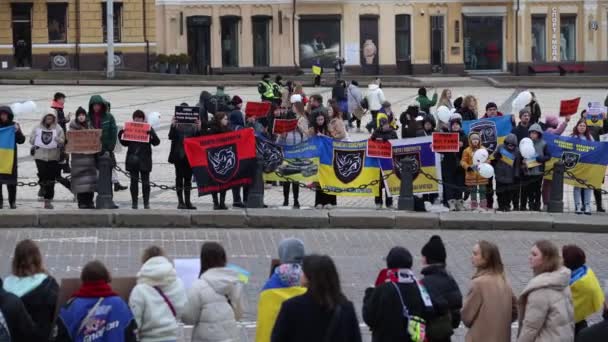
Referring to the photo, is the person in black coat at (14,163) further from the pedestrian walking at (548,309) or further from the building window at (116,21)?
the building window at (116,21)

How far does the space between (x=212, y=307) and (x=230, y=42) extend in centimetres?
5514

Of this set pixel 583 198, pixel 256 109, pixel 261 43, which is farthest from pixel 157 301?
pixel 261 43

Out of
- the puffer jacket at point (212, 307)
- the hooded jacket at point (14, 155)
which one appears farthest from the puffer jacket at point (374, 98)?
the puffer jacket at point (212, 307)

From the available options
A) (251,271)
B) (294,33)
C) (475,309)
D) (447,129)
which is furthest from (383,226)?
(294,33)

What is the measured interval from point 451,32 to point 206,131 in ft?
145

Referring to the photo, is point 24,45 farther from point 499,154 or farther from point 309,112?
point 499,154

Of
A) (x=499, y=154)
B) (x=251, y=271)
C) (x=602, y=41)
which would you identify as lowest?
(x=251, y=271)

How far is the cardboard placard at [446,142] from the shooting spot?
2131cm

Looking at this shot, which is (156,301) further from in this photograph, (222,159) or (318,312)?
(222,159)

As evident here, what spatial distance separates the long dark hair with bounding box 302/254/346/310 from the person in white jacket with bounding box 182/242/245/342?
1.24m

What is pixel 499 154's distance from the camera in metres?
21.7

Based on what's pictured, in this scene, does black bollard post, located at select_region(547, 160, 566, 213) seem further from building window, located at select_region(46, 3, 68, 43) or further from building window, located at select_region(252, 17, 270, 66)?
building window, located at select_region(46, 3, 68, 43)

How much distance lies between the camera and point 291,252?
10.2 meters

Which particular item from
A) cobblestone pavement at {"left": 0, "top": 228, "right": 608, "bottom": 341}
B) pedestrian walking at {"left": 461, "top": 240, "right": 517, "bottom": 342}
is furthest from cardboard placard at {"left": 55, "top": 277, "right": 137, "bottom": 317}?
cobblestone pavement at {"left": 0, "top": 228, "right": 608, "bottom": 341}
